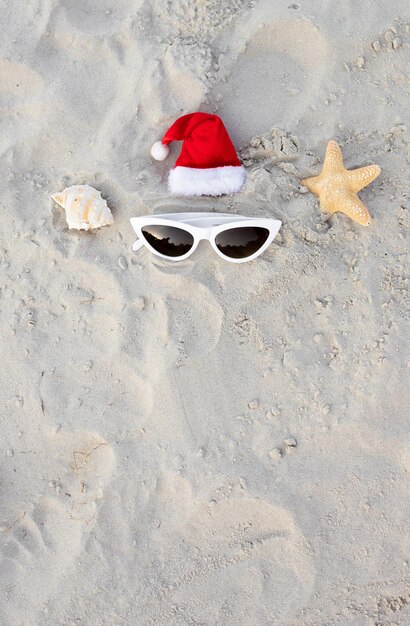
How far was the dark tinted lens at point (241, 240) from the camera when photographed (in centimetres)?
271

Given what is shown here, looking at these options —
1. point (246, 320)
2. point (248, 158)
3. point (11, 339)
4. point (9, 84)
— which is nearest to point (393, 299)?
point (246, 320)

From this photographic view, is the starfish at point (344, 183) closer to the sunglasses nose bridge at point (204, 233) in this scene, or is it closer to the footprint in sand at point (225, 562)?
the sunglasses nose bridge at point (204, 233)

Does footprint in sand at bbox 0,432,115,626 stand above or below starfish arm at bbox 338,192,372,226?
below

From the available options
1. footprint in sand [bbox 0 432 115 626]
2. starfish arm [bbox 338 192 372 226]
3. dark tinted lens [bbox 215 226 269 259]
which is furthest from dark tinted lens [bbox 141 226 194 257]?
footprint in sand [bbox 0 432 115 626]

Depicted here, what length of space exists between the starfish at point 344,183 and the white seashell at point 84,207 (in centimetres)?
106

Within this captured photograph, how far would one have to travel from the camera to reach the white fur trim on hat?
2805mm

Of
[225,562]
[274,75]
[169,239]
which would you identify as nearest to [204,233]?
[169,239]

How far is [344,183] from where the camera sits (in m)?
2.72

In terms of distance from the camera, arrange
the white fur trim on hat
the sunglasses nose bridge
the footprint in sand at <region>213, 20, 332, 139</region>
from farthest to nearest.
→ the footprint in sand at <region>213, 20, 332, 139</region>, the white fur trim on hat, the sunglasses nose bridge

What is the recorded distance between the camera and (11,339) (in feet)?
9.43

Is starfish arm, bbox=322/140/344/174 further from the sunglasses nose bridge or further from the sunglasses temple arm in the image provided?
the sunglasses temple arm

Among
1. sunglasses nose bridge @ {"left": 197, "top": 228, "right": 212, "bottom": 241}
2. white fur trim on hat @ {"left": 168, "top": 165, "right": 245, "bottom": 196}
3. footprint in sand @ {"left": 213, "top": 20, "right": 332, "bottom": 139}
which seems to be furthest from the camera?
footprint in sand @ {"left": 213, "top": 20, "right": 332, "bottom": 139}

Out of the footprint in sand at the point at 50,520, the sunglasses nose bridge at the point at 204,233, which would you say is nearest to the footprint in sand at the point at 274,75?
the sunglasses nose bridge at the point at 204,233

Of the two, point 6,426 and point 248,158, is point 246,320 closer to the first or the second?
point 248,158
